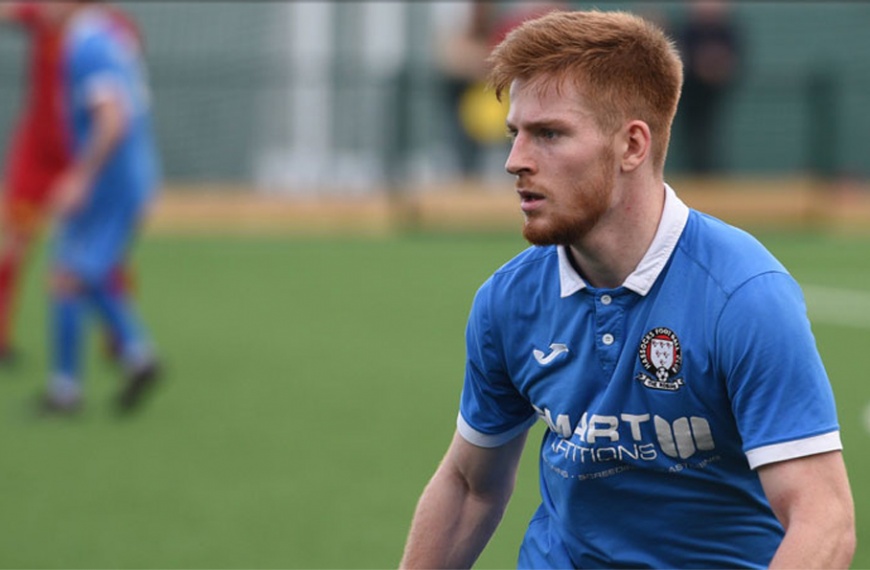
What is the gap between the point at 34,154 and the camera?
1001 centimetres

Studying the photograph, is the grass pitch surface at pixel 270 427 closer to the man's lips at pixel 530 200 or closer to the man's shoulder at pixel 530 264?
the man's shoulder at pixel 530 264

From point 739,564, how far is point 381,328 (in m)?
8.65

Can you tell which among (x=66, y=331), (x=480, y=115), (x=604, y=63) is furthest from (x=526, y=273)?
(x=480, y=115)

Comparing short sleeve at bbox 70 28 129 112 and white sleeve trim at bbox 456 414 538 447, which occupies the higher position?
white sleeve trim at bbox 456 414 538 447

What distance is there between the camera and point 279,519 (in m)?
6.75

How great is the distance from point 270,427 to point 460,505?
486 centimetres

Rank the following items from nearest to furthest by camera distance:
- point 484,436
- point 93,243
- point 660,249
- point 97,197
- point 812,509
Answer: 1. point 812,509
2. point 660,249
3. point 484,436
4. point 93,243
5. point 97,197

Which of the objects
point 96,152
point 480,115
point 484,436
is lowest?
point 480,115

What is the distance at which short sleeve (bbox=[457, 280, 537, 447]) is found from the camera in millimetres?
→ 3715

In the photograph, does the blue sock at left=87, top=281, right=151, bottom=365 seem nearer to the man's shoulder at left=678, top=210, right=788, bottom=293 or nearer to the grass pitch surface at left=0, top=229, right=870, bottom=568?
the grass pitch surface at left=0, top=229, right=870, bottom=568

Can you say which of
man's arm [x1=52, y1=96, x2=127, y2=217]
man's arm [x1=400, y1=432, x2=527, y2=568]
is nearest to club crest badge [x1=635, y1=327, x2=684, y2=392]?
man's arm [x1=400, y1=432, x2=527, y2=568]

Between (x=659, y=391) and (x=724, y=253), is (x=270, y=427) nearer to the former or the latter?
(x=659, y=391)

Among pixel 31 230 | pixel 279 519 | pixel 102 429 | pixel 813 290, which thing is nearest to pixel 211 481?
pixel 279 519

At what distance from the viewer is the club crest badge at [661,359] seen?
339 cm
